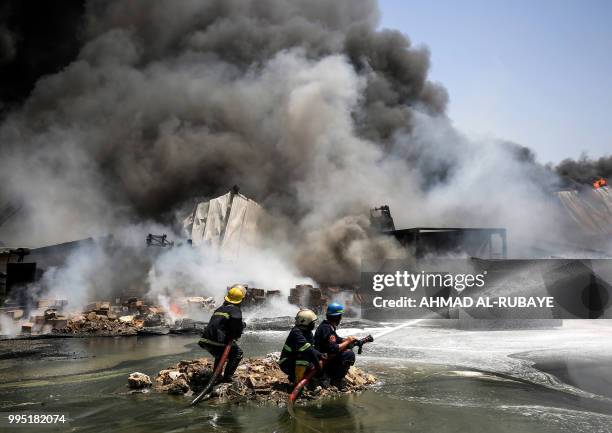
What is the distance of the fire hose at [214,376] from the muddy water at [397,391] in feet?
0.36

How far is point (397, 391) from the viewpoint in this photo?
6410 millimetres

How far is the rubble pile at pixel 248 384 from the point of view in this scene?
614 centimetres

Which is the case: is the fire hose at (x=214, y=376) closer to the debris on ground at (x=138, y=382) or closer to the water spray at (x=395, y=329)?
the debris on ground at (x=138, y=382)

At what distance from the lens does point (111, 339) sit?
12.7 metres

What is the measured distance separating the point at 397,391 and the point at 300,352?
1.48 metres

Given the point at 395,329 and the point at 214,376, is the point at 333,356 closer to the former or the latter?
the point at 214,376

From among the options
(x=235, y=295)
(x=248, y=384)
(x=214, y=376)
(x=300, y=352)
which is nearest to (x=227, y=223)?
(x=235, y=295)

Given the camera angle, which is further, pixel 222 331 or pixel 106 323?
pixel 106 323

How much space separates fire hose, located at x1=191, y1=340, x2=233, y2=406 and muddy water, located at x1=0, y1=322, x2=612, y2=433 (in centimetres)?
11

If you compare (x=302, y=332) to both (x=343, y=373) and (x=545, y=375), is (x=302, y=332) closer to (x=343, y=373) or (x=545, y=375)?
(x=343, y=373)

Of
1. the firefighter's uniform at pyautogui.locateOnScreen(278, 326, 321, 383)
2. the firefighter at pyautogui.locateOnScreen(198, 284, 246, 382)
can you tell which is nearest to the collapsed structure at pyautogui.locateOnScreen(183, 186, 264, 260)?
the firefighter at pyautogui.locateOnScreen(198, 284, 246, 382)

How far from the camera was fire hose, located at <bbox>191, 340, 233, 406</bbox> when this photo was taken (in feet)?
19.2

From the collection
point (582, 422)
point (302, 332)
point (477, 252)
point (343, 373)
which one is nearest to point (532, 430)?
point (582, 422)

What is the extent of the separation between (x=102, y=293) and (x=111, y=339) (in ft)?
30.7
